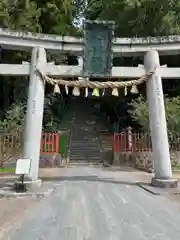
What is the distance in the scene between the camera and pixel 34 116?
10.3m

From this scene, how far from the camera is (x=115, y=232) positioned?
17.6 feet

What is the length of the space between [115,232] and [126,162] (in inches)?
553

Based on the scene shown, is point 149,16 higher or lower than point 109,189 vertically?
higher

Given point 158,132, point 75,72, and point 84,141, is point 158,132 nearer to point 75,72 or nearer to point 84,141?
point 75,72

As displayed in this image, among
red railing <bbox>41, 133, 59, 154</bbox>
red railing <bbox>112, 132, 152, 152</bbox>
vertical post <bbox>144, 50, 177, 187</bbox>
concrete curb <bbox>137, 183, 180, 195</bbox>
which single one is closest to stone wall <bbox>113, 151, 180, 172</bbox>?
red railing <bbox>112, 132, 152, 152</bbox>

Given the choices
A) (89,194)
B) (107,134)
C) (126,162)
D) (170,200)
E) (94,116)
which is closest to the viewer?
(170,200)

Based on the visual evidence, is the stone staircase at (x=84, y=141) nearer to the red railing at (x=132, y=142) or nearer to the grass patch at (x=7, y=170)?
the red railing at (x=132, y=142)

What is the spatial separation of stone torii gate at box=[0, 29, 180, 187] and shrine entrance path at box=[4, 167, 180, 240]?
4.63 ft

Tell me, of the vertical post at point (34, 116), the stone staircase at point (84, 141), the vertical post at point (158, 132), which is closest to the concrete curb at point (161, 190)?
the vertical post at point (158, 132)

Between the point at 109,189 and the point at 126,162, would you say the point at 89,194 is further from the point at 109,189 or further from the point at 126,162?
the point at 126,162

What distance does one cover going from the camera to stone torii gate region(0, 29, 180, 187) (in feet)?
33.8

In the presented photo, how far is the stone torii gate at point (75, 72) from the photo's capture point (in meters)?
10.3

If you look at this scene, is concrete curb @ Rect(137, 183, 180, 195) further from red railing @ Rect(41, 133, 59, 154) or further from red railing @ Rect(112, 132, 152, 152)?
red railing @ Rect(41, 133, 59, 154)

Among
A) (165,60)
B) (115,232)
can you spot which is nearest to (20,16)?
(165,60)
